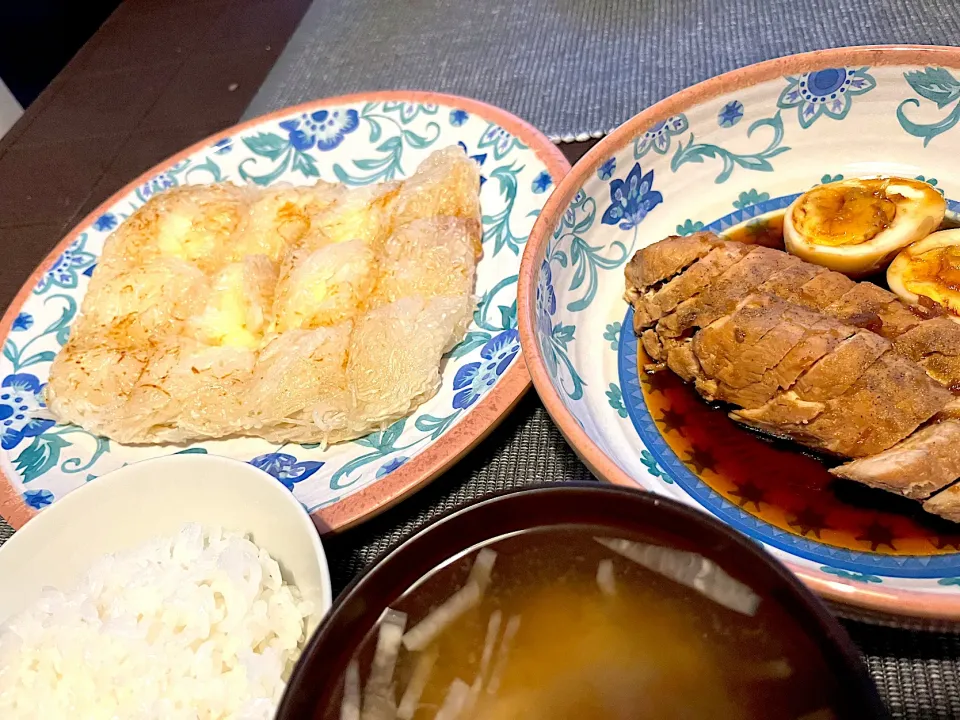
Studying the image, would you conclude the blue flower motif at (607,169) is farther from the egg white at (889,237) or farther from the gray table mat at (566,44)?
the gray table mat at (566,44)

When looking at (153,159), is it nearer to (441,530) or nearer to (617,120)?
(617,120)

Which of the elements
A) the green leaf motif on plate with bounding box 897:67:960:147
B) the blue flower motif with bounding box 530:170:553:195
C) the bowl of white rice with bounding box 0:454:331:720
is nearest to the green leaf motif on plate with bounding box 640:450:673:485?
the bowl of white rice with bounding box 0:454:331:720

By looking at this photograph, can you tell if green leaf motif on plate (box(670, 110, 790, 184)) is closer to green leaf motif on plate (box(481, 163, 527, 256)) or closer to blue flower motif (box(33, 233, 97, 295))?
green leaf motif on plate (box(481, 163, 527, 256))

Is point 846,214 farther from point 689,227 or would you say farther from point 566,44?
point 566,44

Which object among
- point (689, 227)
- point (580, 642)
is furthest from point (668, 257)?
point (580, 642)

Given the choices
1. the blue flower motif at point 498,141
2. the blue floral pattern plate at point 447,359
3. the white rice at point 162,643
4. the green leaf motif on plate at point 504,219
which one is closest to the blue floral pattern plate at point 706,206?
the blue floral pattern plate at point 447,359

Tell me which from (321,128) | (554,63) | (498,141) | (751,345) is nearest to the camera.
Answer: (751,345)

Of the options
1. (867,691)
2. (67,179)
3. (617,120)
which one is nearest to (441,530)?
(867,691)
